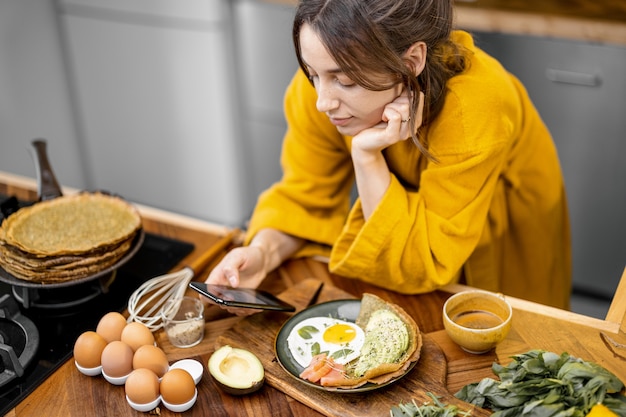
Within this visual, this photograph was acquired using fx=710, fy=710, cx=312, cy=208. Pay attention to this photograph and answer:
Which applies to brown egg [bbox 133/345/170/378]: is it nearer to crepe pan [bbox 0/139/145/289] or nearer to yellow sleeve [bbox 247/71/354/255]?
crepe pan [bbox 0/139/145/289]

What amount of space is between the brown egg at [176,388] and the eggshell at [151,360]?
6cm

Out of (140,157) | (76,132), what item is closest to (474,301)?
(140,157)

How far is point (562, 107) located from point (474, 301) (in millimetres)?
1368

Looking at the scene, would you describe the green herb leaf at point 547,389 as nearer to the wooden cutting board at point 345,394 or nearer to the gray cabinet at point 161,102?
the wooden cutting board at point 345,394

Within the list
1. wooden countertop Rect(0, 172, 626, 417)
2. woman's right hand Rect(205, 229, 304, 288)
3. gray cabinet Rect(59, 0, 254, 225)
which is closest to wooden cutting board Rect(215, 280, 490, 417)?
wooden countertop Rect(0, 172, 626, 417)

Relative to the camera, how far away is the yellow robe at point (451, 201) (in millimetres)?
1381

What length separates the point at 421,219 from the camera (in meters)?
1.40

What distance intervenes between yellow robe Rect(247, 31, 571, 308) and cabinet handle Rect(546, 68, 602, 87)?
0.72 metres

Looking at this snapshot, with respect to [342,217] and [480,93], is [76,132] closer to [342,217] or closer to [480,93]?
[342,217]

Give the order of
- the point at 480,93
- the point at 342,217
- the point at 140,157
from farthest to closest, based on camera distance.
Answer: the point at 140,157 < the point at 342,217 < the point at 480,93

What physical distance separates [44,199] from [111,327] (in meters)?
0.50

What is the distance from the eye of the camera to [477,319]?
4.22 ft

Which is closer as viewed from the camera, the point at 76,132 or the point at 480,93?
the point at 480,93

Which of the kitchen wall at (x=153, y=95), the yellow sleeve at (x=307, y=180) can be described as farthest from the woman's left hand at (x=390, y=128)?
the kitchen wall at (x=153, y=95)
